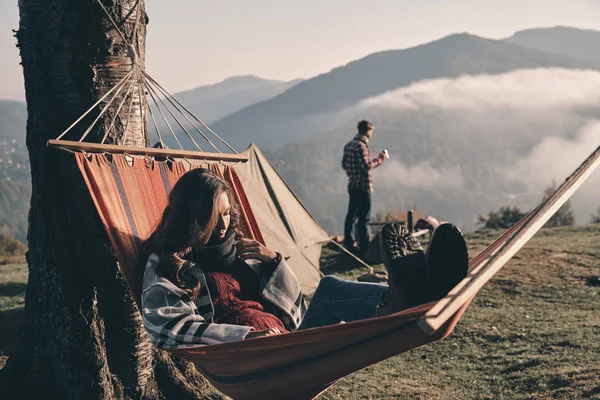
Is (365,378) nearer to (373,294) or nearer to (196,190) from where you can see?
(373,294)

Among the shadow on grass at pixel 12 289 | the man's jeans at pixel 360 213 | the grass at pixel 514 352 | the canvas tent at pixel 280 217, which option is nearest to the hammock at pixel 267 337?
the grass at pixel 514 352

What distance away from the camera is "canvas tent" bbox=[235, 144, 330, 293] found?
20.3ft

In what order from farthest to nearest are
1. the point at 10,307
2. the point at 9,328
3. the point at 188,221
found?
the point at 10,307 → the point at 9,328 → the point at 188,221

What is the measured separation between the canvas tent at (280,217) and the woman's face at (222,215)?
3.58 m

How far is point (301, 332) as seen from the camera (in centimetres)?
197

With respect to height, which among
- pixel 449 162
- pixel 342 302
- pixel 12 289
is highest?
pixel 342 302

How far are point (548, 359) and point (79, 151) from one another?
301 cm

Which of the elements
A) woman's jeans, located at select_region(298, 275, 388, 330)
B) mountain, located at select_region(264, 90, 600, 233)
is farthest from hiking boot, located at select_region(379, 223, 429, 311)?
mountain, located at select_region(264, 90, 600, 233)

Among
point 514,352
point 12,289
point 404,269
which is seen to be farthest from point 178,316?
point 12,289

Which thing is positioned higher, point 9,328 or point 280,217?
point 280,217

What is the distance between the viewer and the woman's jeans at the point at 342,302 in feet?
8.04

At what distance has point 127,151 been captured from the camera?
284 cm

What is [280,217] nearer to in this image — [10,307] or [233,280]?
[10,307]

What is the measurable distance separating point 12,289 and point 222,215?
5122 mm
